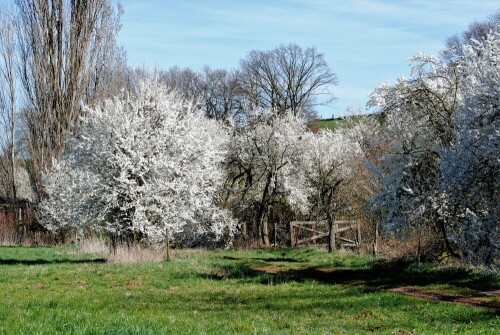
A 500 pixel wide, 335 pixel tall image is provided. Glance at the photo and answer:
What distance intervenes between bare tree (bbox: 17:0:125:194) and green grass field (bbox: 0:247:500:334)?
705 inches

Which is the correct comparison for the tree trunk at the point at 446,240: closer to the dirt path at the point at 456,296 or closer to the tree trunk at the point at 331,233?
the dirt path at the point at 456,296

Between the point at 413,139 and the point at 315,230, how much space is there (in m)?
14.2

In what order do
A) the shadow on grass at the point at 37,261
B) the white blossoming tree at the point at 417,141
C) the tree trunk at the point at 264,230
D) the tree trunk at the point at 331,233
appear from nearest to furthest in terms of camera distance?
the white blossoming tree at the point at 417,141 → the shadow on grass at the point at 37,261 → the tree trunk at the point at 331,233 → the tree trunk at the point at 264,230

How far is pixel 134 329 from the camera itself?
24.6 ft

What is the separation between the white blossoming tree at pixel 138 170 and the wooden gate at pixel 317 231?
26.7 ft

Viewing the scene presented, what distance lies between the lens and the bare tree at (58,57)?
35094mm

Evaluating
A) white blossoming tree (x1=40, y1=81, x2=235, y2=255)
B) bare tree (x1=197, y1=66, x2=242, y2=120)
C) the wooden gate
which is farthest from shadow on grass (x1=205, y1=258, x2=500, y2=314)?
bare tree (x1=197, y1=66, x2=242, y2=120)

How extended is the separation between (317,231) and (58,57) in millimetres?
18438

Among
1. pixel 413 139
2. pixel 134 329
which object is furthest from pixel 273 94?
pixel 134 329

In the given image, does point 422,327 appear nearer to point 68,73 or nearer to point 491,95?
point 491,95

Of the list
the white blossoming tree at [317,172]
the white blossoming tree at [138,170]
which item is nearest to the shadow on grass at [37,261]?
→ the white blossoming tree at [138,170]

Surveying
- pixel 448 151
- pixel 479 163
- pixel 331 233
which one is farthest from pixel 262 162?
pixel 479 163

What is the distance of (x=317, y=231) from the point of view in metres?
32.3

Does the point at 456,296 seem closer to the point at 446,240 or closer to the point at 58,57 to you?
the point at 446,240
